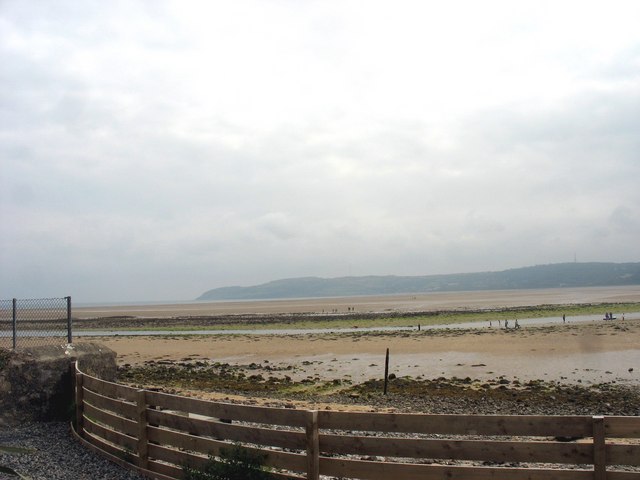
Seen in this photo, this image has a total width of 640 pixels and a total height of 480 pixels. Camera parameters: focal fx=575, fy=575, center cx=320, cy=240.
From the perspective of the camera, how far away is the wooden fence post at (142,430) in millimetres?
8570

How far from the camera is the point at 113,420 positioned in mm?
9578

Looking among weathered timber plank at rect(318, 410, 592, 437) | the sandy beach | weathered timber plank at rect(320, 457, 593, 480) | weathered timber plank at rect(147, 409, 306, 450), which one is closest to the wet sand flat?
the sandy beach

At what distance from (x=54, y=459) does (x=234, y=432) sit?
13.4ft

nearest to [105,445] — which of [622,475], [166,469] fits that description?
[166,469]

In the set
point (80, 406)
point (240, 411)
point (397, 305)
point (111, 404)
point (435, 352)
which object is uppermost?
point (240, 411)

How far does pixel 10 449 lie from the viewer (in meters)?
3.08

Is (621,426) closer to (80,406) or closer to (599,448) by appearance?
(599,448)

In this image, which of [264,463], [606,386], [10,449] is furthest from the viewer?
[606,386]

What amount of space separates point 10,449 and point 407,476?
185 inches

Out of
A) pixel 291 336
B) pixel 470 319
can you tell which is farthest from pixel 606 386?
pixel 470 319

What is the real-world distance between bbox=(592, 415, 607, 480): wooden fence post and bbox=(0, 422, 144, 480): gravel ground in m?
6.15

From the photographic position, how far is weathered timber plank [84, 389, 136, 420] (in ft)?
30.0

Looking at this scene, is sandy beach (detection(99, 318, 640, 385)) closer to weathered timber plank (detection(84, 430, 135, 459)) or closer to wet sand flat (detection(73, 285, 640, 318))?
weathered timber plank (detection(84, 430, 135, 459))

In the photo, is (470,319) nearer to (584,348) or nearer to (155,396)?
(584,348)
